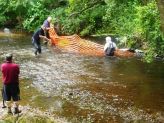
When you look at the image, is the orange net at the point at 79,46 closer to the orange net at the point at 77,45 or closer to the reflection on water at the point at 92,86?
the orange net at the point at 77,45

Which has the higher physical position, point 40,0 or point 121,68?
point 40,0

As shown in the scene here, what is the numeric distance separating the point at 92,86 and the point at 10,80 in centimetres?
496

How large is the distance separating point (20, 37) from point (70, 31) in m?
3.65

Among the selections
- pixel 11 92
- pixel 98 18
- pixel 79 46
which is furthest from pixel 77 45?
pixel 11 92

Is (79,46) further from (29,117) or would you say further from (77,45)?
(29,117)

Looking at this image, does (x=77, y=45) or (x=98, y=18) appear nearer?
(x=77, y=45)

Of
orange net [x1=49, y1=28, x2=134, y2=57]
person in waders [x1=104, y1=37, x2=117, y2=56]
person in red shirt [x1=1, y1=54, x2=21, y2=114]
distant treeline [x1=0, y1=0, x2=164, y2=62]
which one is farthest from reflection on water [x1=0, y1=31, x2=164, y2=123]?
person in red shirt [x1=1, y1=54, x2=21, y2=114]

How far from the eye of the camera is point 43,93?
587 inches

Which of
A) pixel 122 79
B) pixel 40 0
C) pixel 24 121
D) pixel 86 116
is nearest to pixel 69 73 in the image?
pixel 122 79

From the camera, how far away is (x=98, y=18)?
31141mm

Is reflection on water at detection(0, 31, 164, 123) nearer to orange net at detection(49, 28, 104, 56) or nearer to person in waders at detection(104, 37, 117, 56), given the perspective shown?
person in waders at detection(104, 37, 117, 56)

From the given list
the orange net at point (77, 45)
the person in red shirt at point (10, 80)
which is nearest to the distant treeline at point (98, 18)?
the orange net at point (77, 45)

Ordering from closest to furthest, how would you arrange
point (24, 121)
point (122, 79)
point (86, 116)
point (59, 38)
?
point (24, 121) → point (86, 116) → point (122, 79) → point (59, 38)

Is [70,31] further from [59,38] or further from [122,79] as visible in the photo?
[122,79]
